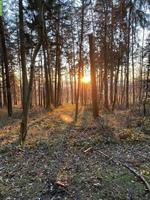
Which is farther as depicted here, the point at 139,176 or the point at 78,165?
the point at 78,165

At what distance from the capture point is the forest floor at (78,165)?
508 centimetres

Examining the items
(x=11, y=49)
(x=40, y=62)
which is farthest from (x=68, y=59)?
(x=11, y=49)

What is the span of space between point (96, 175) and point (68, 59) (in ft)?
71.1

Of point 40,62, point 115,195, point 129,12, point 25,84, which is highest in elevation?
point 129,12

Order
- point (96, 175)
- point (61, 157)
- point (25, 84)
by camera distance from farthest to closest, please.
Answer: point (25, 84) < point (61, 157) < point (96, 175)

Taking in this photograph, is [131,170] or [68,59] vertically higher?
[68,59]

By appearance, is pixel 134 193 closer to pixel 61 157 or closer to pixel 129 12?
pixel 61 157

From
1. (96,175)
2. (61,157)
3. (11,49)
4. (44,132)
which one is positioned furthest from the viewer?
(11,49)

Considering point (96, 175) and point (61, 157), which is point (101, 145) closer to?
point (61, 157)

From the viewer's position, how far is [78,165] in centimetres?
654

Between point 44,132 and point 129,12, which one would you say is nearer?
point 44,132

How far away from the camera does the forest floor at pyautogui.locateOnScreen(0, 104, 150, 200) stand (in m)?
5.08

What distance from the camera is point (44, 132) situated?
1083 cm

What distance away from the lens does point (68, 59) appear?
26453mm
